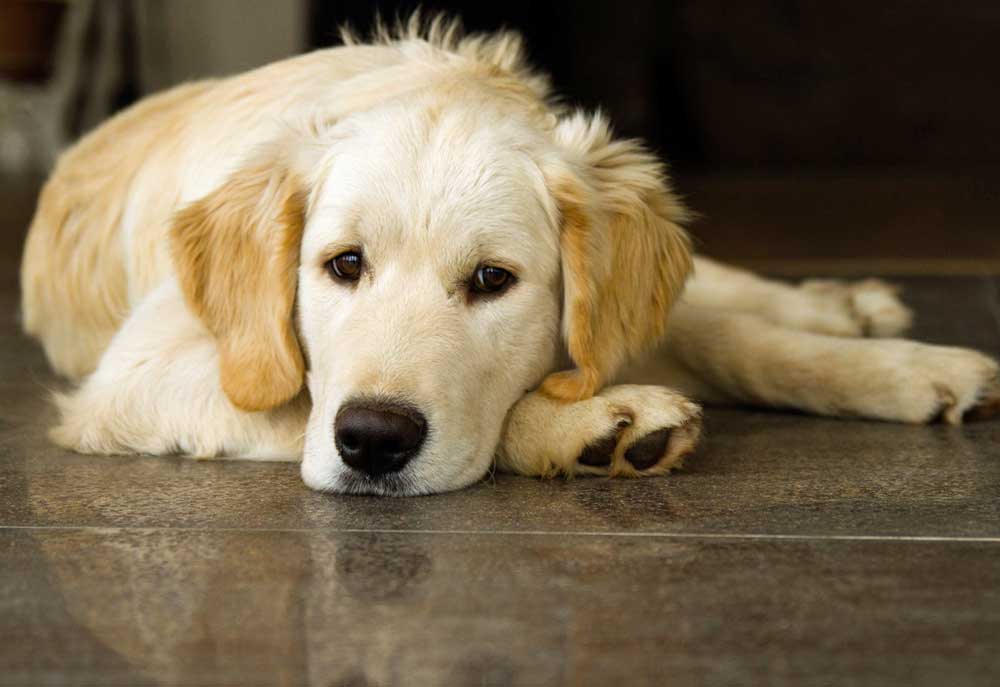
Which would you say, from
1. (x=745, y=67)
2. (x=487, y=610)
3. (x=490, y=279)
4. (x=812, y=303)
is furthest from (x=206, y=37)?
(x=487, y=610)

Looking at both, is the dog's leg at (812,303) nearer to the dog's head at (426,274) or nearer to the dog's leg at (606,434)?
the dog's head at (426,274)

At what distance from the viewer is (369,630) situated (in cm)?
209

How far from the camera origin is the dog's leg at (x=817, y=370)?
3.44 meters

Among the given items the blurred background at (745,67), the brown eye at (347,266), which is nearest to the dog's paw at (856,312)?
the brown eye at (347,266)

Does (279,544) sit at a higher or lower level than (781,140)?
higher

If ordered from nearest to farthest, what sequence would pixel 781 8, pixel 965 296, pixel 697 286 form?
pixel 697 286 < pixel 965 296 < pixel 781 8

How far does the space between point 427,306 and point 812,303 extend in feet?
5.97

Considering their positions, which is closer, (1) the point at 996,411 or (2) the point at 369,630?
(2) the point at 369,630

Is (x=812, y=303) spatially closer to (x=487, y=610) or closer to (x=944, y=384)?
(x=944, y=384)

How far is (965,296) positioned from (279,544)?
3.79 m

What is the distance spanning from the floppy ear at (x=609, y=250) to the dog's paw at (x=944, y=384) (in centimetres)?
66

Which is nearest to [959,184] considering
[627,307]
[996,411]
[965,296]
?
[965,296]

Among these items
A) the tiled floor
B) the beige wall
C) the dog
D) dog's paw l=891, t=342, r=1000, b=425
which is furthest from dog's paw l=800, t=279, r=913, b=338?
the beige wall

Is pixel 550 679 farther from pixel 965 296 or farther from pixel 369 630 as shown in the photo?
pixel 965 296
